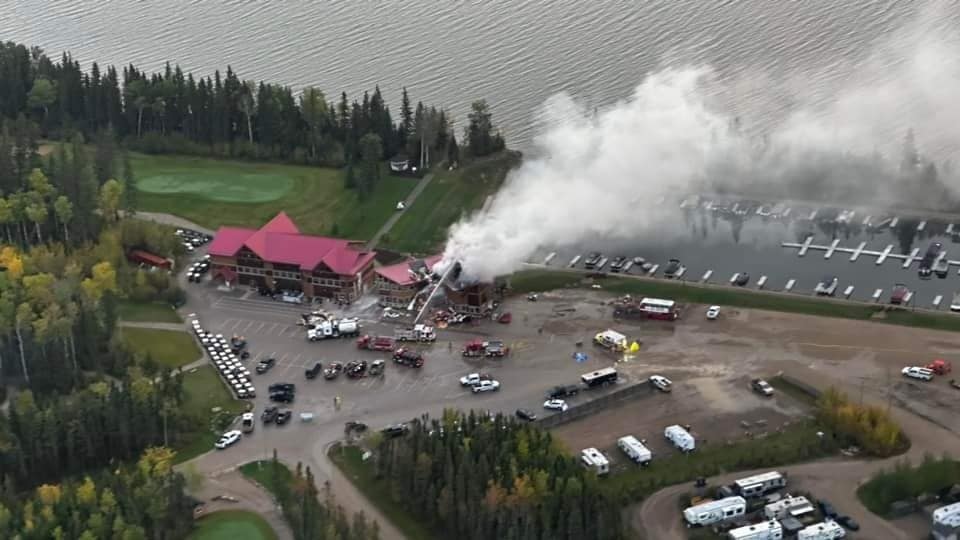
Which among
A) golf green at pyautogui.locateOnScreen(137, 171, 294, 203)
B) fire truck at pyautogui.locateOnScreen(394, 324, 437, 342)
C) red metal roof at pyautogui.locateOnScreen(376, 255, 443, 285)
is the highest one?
golf green at pyautogui.locateOnScreen(137, 171, 294, 203)

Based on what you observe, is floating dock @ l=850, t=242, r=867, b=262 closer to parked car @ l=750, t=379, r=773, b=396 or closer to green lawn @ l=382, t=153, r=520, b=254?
parked car @ l=750, t=379, r=773, b=396

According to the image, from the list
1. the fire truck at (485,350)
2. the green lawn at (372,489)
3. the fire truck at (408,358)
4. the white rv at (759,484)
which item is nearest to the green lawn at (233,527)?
the green lawn at (372,489)

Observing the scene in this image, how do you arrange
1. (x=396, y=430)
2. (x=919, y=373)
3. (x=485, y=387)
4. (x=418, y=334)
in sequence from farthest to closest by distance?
(x=418, y=334) < (x=485, y=387) < (x=919, y=373) < (x=396, y=430)

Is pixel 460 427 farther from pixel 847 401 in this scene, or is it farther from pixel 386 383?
pixel 847 401

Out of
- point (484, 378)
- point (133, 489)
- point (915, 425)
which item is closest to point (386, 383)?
point (484, 378)

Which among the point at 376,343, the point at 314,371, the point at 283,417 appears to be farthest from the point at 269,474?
the point at 376,343

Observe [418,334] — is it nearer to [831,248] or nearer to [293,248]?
[293,248]

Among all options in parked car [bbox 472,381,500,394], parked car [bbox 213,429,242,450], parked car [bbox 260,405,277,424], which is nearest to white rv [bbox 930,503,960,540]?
parked car [bbox 472,381,500,394]
